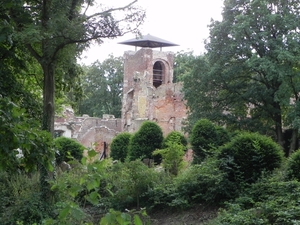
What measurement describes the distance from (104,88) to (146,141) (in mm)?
31768

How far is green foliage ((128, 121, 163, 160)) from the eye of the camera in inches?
843

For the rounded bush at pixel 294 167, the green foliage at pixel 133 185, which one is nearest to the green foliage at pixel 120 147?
the green foliage at pixel 133 185

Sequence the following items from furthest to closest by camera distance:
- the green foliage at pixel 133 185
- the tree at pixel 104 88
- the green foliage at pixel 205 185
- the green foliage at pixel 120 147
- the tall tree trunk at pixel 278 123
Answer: the tree at pixel 104 88 → the green foliage at pixel 120 147 → the tall tree trunk at pixel 278 123 → the green foliage at pixel 133 185 → the green foliage at pixel 205 185

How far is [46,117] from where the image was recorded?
12.2 meters

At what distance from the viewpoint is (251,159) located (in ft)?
39.4

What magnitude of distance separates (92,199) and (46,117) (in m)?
8.90

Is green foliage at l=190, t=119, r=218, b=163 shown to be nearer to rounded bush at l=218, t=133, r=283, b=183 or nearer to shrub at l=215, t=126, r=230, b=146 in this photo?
shrub at l=215, t=126, r=230, b=146

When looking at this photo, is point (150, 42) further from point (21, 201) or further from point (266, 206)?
point (266, 206)

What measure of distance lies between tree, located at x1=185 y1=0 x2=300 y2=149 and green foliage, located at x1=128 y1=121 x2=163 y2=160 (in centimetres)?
210

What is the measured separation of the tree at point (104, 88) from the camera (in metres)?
52.5

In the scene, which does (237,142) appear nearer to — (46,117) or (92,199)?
(46,117)

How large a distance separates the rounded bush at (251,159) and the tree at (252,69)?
716cm

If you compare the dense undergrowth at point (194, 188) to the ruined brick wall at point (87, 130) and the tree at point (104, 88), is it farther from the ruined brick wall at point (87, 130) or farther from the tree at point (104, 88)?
the tree at point (104, 88)

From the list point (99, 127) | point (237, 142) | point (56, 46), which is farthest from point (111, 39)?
point (99, 127)
